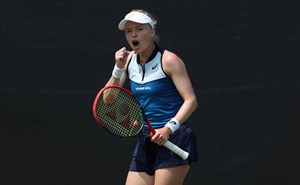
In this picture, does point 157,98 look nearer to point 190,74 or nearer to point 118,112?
point 118,112

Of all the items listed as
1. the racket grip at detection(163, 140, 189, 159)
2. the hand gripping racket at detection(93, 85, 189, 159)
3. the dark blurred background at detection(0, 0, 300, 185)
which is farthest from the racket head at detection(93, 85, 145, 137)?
the dark blurred background at detection(0, 0, 300, 185)

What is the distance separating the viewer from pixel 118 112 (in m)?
4.05

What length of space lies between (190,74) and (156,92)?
53.9 inches

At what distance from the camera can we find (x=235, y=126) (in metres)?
5.22

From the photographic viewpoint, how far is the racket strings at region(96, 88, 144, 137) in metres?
3.96

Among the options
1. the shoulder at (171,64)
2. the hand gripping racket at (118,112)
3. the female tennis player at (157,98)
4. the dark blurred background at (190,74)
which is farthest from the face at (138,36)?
the dark blurred background at (190,74)

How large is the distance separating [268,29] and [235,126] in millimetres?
744

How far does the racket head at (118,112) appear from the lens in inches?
155

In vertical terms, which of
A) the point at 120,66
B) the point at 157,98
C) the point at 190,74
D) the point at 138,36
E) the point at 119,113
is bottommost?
the point at 190,74

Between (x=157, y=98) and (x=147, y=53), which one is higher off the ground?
(x=147, y=53)

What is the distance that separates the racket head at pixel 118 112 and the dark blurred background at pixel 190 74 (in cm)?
125

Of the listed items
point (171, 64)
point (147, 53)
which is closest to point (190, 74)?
point (147, 53)

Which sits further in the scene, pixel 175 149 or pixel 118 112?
pixel 118 112

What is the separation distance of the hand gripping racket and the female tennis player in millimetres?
63
